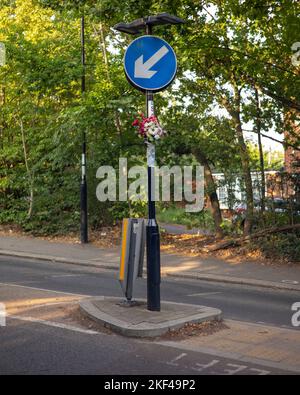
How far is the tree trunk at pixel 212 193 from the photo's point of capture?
1648 cm

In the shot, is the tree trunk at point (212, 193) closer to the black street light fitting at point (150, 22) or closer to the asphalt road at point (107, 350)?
the asphalt road at point (107, 350)

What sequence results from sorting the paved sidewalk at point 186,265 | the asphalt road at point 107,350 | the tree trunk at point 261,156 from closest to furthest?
the asphalt road at point 107,350, the paved sidewalk at point 186,265, the tree trunk at point 261,156

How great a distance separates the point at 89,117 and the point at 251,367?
11815 millimetres

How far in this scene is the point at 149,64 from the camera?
7.27 m

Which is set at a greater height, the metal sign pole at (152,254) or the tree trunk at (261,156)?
the tree trunk at (261,156)

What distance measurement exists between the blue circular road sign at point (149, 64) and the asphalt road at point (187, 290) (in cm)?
358

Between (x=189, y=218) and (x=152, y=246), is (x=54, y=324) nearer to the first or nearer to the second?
(x=152, y=246)

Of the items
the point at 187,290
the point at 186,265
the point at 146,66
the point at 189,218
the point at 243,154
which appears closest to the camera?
the point at 146,66

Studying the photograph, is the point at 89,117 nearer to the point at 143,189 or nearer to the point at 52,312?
the point at 143,189

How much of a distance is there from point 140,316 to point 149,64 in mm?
3359

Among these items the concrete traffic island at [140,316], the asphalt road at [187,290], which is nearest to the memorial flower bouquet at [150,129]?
the concrete traffic island at [140,316]

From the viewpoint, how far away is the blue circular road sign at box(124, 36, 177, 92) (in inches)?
285

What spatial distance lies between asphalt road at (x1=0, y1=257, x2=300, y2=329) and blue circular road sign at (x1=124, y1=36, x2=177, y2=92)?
3580mm

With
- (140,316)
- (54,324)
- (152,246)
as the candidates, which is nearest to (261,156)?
(152,246)
